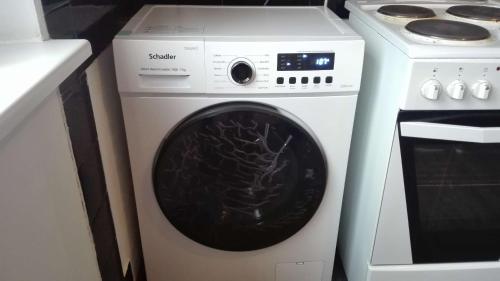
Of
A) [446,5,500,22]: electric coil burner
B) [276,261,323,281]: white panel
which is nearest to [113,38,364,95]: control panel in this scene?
[446,5,500,22]: electric coil burner

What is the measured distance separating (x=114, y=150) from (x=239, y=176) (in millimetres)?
358

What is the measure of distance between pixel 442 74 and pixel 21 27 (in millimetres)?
900

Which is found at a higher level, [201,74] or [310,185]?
[201,74]

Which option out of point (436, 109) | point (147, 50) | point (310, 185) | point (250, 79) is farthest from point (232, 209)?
point (436, 109)

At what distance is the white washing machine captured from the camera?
95 centimetres

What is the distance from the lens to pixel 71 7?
0.83m

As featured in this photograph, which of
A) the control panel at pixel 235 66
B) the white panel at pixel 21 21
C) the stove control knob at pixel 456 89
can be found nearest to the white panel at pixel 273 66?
the control panel at pixel 235 66

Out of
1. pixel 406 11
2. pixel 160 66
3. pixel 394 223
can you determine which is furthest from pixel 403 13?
pixel 160 66

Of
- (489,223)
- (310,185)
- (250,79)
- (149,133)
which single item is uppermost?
(250,79)

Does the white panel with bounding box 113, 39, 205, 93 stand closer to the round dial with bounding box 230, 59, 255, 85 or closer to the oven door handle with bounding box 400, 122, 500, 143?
the round dial with bounding box 230, 59, 255, 85

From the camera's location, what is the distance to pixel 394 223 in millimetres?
1115

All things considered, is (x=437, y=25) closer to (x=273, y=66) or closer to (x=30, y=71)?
(x=273, y=66)

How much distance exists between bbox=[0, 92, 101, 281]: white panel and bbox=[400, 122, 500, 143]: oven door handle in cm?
77

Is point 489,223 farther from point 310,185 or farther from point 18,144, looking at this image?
point 18,144
